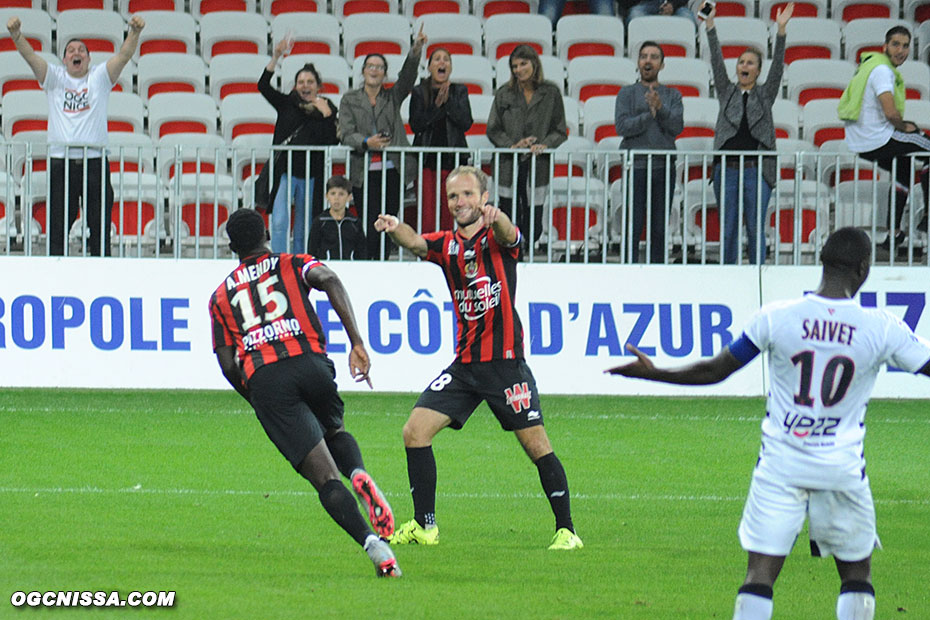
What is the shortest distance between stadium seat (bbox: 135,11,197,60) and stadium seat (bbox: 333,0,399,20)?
1.90m

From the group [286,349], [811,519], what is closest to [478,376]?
[286,349]

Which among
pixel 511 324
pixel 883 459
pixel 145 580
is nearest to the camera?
pixel 145 580

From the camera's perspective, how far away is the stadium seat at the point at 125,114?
1747 centimetres

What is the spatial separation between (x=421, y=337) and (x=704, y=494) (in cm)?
544

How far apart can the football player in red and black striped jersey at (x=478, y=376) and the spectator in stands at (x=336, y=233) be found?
6.70 m

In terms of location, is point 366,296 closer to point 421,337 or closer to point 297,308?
point 421,337

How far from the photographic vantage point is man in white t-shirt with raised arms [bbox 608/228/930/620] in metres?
5.14

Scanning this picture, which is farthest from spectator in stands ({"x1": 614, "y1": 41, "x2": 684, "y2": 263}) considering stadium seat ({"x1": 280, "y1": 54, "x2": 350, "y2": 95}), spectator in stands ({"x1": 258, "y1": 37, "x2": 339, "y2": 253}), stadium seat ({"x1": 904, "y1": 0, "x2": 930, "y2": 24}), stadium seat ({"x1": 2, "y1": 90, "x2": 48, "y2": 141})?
stadium seat ({"x1": 2, "y1": 90, "x2": 48, "y2": 141})

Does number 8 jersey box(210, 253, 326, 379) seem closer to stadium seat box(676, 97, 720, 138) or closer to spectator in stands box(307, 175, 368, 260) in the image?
spectator in stands box(307, 175, 368, 260)

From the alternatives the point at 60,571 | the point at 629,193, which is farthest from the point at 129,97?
the point at 60,571

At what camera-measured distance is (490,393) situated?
7812mm

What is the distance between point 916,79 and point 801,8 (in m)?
2.43

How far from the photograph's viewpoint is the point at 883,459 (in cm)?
1124

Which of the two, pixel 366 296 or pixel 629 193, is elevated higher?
pixel 629 193
